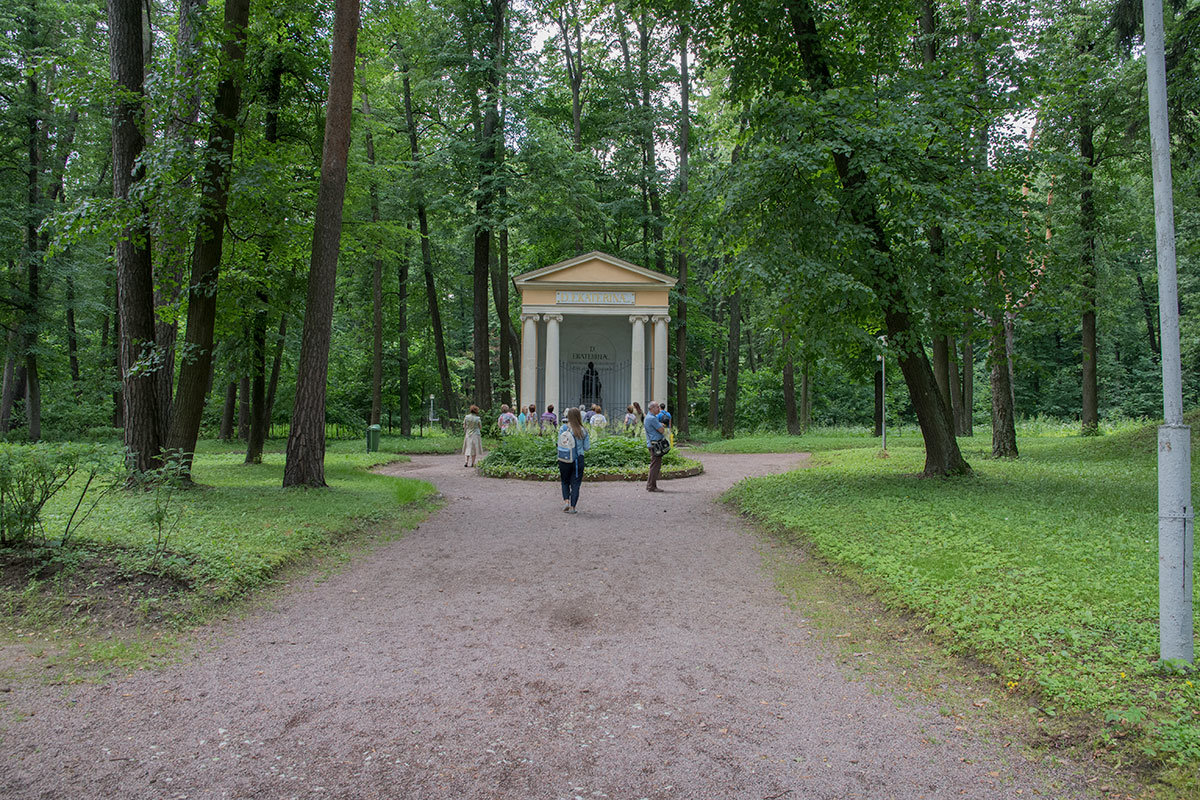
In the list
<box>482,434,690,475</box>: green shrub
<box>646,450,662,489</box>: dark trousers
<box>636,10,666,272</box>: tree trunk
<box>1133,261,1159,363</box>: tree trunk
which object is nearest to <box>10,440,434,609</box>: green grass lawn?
<box>482,434,690,475</box>: green shrub

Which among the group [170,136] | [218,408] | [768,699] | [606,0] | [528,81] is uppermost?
[528,81]

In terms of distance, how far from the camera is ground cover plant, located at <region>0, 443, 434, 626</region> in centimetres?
489

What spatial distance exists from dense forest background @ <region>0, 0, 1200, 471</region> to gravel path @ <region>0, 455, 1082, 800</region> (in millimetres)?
5654

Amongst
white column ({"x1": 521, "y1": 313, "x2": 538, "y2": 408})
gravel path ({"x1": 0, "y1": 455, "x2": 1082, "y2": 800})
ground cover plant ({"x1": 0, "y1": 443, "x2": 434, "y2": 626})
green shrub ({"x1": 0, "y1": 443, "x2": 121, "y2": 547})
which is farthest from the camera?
white column ({"x1": 521, "y1": 313, "x2": 538, "y2": 408})

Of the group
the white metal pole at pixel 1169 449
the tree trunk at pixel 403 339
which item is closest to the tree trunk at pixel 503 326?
the tree trunk at pixel 403 339

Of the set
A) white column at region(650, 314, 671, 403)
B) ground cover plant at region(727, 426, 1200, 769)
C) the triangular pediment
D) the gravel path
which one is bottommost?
the gravel path

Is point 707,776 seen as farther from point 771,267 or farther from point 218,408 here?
point 218,408

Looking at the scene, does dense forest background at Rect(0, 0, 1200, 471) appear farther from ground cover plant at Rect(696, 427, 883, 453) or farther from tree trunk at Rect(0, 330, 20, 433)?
ground cover plant at Rect(696, 427, 883, 453)

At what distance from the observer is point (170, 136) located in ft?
32.5

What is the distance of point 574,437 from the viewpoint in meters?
10.0

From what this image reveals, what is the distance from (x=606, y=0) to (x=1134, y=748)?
43.7ft

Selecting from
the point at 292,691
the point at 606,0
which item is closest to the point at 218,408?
the point at 606,0

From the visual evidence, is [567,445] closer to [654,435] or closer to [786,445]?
[654,435]

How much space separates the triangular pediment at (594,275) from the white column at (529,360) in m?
1.29
